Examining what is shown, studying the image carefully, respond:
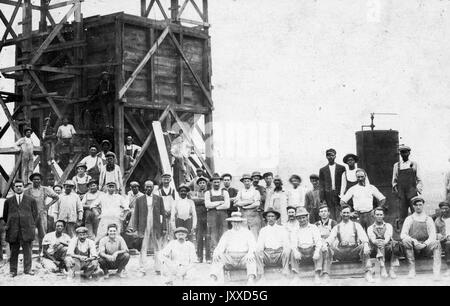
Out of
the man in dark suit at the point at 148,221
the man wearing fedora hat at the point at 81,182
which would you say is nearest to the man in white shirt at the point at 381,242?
the man in dark suit at the point at 148,221

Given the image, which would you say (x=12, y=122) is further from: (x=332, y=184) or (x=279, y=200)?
(x=332, y=184)

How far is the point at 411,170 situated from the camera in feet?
41.3

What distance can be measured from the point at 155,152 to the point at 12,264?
773cm

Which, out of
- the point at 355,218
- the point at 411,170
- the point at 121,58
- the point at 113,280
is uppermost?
the point at 121,58

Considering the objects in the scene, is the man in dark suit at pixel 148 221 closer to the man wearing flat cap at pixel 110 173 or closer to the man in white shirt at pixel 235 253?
the man wearing flat cap at pixel 110 173

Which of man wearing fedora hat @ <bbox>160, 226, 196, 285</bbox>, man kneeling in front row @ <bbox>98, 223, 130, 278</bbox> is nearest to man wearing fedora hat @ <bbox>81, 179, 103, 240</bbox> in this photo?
man kneeling in front row @ <bbox>98, 223, 130, 278</bbox>

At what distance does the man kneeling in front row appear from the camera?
11281mm

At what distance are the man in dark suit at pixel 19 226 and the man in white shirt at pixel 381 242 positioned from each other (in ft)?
20.5

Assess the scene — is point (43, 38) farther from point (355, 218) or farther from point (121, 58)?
point (355, 218)

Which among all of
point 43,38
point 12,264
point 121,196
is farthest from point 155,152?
point 12,264

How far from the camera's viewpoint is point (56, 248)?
12.0 meters

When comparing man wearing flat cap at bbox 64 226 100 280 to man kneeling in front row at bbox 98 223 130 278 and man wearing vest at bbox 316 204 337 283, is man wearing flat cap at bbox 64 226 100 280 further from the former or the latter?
man wearing vest at bbox 316 204 337 283

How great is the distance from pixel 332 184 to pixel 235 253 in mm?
2742

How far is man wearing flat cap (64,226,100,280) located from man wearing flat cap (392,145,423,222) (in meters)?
6.14
